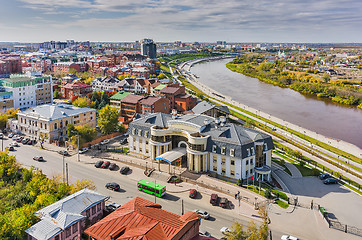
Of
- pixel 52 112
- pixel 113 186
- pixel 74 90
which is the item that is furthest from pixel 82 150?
pixel 74 90

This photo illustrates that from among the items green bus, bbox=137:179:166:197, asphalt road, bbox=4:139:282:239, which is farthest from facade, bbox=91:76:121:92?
green bus, bbox=137:179:166:197

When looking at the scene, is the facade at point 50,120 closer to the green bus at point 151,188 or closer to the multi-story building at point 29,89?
the multi-story building at point 29,89

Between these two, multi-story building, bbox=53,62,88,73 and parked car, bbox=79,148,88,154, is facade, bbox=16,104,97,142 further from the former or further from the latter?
multi-story building, bbox=53,62,88,73

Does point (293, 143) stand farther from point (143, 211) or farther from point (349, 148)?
point (143, 211)

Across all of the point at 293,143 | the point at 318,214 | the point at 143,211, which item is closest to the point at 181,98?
the point at 293,143

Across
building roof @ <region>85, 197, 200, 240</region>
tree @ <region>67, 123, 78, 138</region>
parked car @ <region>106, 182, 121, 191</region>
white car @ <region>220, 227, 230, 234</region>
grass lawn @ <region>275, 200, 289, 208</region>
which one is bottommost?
white car @ <region>220, 227, 230, 234</region>

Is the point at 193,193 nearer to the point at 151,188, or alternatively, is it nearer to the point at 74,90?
the point at 151,188
